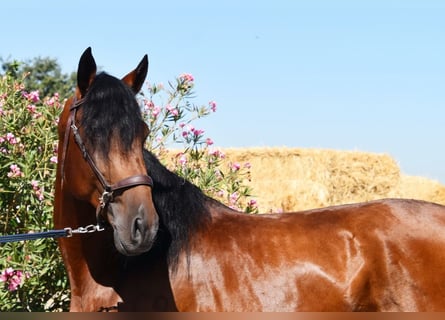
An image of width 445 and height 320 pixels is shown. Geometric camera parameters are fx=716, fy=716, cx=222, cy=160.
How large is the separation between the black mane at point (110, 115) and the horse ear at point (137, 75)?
30 cm

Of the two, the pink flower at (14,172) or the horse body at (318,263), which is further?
the pink flower at (14,172)

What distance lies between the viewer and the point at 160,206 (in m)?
3.70

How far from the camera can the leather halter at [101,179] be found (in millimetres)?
3164

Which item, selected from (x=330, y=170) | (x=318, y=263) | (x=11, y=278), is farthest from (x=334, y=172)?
(x=318, y=263)

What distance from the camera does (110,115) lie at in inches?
129

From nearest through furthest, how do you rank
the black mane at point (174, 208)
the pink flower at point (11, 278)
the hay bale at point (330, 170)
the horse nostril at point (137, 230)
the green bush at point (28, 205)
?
the horse nostril at point (137, 230), the black mane at point (174, 208), the pink flower at point (11, 278), the green bush at point (28, 205), the hay bale at point (330, 170)

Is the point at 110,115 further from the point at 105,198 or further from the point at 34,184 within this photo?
the point at 34,184

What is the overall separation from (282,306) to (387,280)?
1.91 ft

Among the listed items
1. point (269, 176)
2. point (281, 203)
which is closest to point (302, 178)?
point (269, 176)

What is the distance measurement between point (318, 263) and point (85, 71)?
152cm

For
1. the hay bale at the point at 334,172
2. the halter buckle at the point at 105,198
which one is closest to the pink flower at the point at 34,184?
the halter buckle at the point at 105,198

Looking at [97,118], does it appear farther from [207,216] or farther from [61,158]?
[207,216]

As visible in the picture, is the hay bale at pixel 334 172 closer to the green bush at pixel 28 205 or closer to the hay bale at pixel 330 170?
the hay bale at pixel 330 170

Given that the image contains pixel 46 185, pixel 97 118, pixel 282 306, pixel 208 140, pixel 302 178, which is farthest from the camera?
pixel 302 178
